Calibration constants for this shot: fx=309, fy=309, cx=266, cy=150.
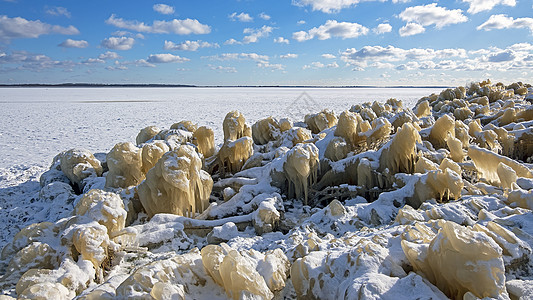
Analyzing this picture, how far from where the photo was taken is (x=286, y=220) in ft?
15.6

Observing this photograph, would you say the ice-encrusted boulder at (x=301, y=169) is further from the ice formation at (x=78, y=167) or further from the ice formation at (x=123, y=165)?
the ice formation at (x=78, y=167)

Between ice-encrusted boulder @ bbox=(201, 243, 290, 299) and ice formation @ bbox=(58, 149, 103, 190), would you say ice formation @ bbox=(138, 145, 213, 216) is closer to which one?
ice-encrusted boulder @ bbox=(201, 243, 290, 299)

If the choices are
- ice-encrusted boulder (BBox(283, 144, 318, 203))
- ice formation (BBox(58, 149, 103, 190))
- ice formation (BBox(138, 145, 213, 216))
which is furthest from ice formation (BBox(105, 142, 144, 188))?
ice-encrusted boulder (BBox(283, 144, 318, 203))

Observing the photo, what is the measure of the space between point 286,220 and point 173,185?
70.1 inches

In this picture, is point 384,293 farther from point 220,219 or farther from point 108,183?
point 108,183

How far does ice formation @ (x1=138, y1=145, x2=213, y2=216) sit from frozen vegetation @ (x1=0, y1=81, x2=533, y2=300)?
22 mm

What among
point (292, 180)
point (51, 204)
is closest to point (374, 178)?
point (292, 180)

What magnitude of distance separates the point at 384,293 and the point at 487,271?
0.55 metres

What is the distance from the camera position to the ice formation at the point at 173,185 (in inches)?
178

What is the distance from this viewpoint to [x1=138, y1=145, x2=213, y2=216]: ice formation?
14.8 ft

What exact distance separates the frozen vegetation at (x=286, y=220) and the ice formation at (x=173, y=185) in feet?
0.07

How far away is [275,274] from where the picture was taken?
239cm

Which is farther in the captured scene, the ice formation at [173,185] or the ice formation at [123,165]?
the ice formation at [123,165]

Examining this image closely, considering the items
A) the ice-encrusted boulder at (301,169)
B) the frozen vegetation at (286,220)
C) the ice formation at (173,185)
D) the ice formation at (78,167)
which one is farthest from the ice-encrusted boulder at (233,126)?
the ice formation at (78,167)
